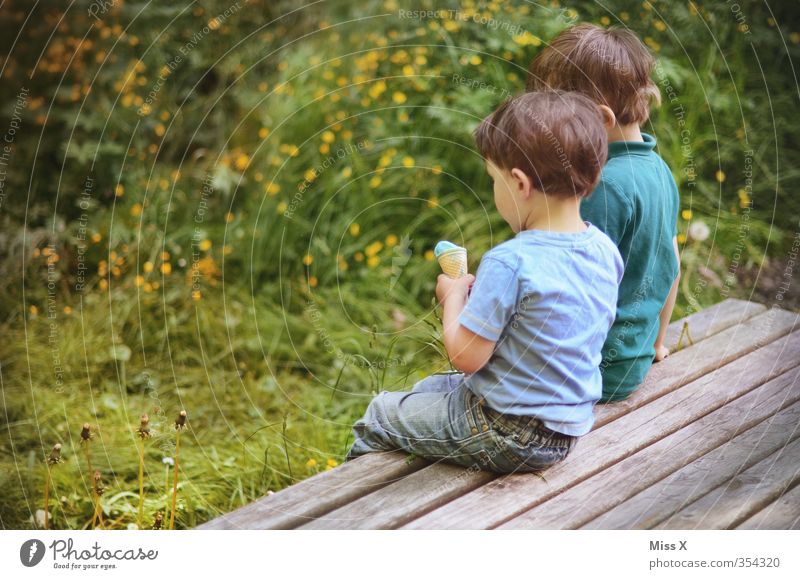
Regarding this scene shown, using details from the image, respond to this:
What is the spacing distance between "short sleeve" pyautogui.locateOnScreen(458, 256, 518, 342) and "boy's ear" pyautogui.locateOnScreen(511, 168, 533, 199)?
0.41 ft

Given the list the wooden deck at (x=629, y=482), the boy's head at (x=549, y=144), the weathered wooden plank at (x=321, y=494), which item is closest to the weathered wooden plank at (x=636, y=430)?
the wooden deck at (x=629, y=482)

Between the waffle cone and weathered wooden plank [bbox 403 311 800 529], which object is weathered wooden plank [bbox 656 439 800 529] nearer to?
weathered wooden plank [bbox 403 311 800 529]

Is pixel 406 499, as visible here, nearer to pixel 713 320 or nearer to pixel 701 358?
pixel 701 358

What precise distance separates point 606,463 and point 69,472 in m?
1.19

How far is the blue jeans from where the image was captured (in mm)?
1481

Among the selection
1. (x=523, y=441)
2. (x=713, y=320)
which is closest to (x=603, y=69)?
(x=523, y=441)

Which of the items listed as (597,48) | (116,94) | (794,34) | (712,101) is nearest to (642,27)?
(712,101)

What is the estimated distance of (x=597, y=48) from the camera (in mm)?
1609

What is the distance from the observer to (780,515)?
5.13 ft

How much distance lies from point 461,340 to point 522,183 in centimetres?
26

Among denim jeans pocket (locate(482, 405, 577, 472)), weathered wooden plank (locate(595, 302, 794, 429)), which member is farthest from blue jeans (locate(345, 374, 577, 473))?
weathered wooden plank (locate(595, 302, 794, 429))

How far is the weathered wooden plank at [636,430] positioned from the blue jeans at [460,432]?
0.04m

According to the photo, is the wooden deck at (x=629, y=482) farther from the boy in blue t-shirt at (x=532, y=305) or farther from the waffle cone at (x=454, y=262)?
the waffle cone at (x=454, y=262)

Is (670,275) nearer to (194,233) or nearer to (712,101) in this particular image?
(712,101)
